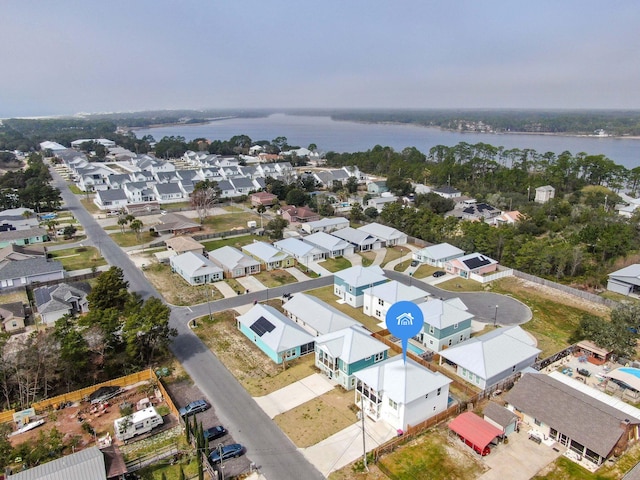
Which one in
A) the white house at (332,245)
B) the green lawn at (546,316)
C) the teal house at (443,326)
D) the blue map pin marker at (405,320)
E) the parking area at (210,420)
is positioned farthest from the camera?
the white house at (332,245)

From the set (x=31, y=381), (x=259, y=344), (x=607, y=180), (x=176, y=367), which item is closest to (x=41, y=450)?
(x=31, y=381)

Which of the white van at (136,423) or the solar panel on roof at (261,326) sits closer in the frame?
the white van at (136,423)

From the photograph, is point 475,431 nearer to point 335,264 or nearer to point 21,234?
point 335,264

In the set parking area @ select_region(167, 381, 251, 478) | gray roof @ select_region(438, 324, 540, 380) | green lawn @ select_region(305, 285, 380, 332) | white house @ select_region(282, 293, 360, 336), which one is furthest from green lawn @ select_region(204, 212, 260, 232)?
gray roof @ select_region(438, 324, 540, 380)

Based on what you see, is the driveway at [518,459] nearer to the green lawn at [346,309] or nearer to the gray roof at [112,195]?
the green lawn at [346,309]

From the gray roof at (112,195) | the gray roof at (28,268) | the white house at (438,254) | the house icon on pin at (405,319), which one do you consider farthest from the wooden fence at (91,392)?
the gray roof at (112,195)

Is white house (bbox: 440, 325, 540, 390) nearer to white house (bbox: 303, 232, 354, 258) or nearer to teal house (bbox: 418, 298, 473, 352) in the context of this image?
teal house (bbox: 418, 298, 473, 352)

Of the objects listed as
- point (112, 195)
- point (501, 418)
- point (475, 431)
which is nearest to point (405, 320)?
point (475, 431)
